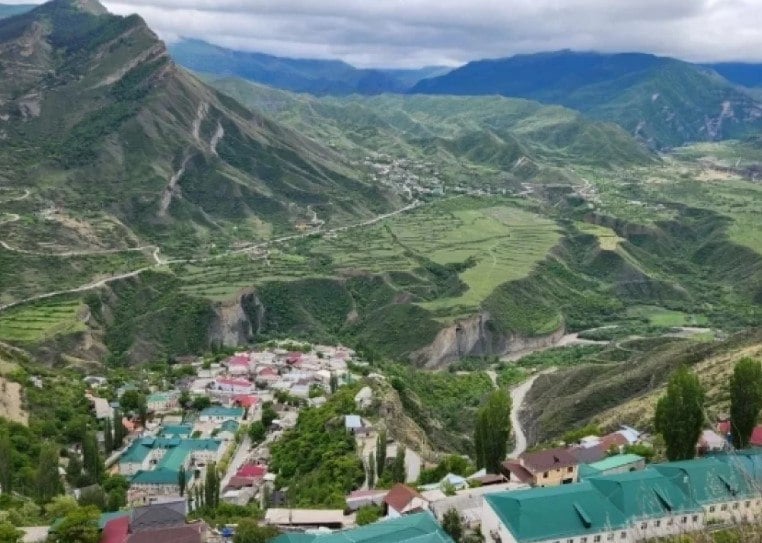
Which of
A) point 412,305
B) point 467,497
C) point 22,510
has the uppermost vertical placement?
point 467,497

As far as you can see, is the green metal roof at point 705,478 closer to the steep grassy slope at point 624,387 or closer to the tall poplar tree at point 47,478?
the steep grassy slope at point 624,387

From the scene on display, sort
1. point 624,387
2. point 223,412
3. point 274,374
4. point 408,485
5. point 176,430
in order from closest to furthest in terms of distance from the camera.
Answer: point 408,485 < point 176,430 < point 223,412 < point 624,387 < point 274,374

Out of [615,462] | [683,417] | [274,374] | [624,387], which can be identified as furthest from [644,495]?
[274,374]

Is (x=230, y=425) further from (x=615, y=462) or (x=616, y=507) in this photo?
(x=616, y=507)

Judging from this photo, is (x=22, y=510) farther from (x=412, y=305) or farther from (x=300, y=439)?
(x=412, y=305)

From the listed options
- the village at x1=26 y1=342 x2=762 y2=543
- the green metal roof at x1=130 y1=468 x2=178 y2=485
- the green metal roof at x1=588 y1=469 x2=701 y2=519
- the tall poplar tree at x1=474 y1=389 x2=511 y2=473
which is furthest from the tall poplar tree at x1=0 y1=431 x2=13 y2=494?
the green metal roof at x1=588 y1=469 x2=701 y2=519

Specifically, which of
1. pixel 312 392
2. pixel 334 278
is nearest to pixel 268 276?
pixel 334 278

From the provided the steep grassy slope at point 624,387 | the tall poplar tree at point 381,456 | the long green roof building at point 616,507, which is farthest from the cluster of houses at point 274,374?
the long green roof building at point 616,507
